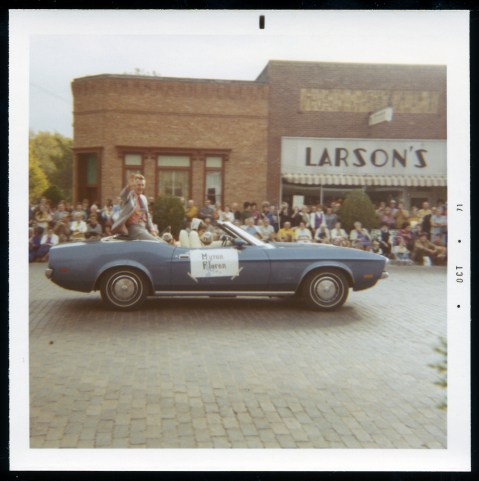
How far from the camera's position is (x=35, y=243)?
385 centimetres

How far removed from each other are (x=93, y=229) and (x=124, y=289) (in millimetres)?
1047

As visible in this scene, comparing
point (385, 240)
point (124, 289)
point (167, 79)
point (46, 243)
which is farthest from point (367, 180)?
point (124, 289)

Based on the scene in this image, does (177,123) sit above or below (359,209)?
above

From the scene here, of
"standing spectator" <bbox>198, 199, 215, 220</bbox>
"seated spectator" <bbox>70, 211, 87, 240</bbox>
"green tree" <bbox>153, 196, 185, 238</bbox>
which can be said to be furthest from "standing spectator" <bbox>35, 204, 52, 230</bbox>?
"standing spectator" <bbox>198, 199, 215, 220</bbox>

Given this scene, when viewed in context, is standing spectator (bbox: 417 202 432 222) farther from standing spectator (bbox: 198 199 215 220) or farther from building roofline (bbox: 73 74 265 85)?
standing spectator (bbox: 198 199 215 220)

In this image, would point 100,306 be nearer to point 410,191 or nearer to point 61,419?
point 61,419

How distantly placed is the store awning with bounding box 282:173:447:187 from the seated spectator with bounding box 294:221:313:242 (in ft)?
1.88

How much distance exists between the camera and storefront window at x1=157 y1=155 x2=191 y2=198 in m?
4.06

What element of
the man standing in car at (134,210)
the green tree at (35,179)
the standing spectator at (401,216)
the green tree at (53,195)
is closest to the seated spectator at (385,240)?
the standing spectator at (401,216)

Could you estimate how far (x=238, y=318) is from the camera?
5328 mm

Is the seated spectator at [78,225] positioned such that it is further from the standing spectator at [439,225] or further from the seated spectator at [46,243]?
the standing spectator at [439,225]

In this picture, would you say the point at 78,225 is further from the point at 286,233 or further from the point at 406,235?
the point at 406,235

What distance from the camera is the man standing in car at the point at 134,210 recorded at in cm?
399
